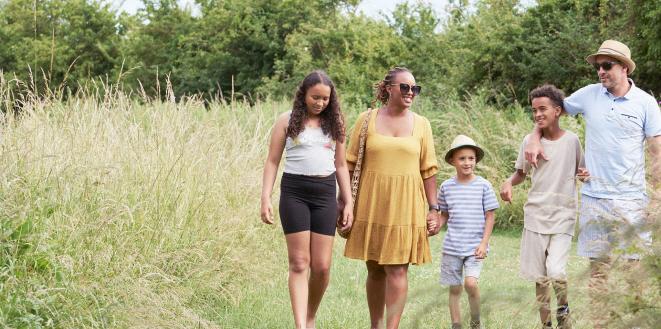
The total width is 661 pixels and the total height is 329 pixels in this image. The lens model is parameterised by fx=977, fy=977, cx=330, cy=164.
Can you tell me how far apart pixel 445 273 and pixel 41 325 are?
2.68 metres

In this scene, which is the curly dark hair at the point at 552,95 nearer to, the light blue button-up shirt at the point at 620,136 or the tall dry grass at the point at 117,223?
the light blue button-up shirt at the point at 620,136

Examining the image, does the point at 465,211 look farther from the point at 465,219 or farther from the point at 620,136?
the point at 620,136

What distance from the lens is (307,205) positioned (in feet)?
20.0

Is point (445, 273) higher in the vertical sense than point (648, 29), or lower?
lower

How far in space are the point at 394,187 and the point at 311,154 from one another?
1.83 ft

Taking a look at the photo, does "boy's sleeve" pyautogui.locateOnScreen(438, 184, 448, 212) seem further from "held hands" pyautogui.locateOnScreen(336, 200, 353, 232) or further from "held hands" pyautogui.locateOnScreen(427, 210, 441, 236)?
Result: "held hands" pyautogui.locateOnScreen(336, 200, 353, 232)

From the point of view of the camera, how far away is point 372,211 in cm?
617

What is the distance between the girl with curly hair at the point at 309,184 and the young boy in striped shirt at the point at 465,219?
0.77 meters

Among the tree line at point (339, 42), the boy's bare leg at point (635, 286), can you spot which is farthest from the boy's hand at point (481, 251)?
the tree line at point (339, 42)

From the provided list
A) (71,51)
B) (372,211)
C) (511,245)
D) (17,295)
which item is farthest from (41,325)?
(71,51)

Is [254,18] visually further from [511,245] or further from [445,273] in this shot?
[445,273]

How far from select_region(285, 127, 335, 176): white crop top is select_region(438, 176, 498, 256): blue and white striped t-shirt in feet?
3.08

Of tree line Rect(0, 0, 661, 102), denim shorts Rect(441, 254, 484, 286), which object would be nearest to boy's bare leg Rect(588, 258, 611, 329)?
denim shorts Rect(441, 254, 484, 286)

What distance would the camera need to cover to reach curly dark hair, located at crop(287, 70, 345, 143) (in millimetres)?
6137
